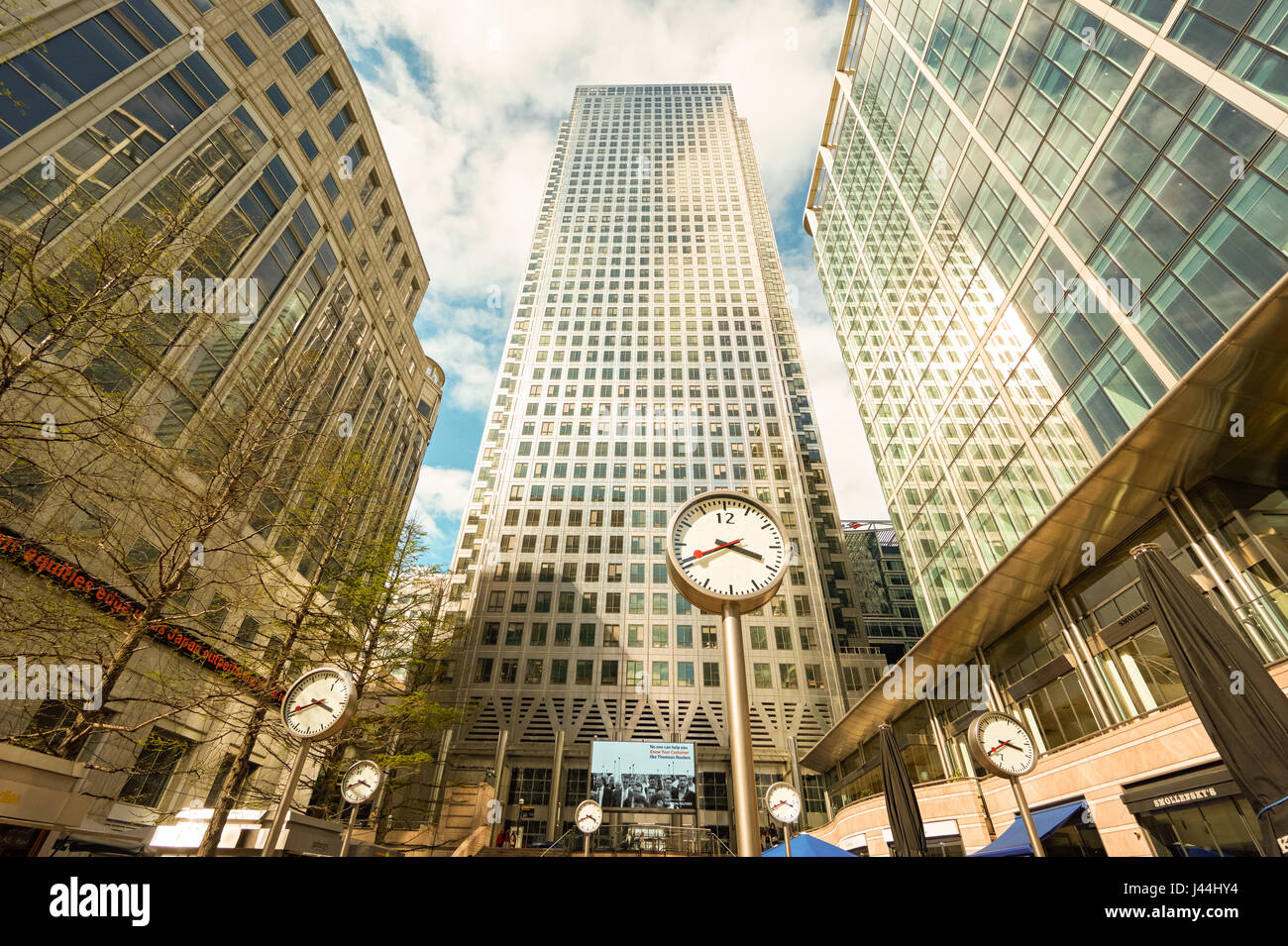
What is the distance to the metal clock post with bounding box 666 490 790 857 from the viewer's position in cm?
546

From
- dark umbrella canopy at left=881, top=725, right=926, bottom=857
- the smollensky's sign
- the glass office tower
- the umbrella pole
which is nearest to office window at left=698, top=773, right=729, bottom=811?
the glass office tower

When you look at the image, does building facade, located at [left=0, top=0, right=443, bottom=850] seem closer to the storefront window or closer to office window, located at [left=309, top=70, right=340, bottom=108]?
office window, located at [left=309, top=70, right=340, bottom=108]

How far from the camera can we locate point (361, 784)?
12297 mm

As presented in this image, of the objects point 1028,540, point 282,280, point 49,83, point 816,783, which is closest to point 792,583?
point 816,783

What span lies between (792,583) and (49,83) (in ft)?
158

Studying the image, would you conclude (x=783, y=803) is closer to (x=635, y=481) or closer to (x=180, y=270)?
(x=180, y=270)

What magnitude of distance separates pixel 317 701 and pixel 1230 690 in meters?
14.2

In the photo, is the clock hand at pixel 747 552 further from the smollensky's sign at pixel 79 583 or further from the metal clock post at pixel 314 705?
the smollensky's sign at pixel 79 583

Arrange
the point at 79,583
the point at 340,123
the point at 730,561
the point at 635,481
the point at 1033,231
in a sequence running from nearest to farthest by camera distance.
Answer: the point at 730,561
the point at 79,583
the point at 1033,231
the point at 340,123
the point at 635,481

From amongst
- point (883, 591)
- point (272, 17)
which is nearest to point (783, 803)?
point (272, 17)

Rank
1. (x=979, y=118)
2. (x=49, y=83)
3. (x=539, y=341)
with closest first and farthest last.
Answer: (x=49, y=83) < (x=979, y=118) < (x=539, y=341)

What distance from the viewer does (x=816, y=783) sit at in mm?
41156

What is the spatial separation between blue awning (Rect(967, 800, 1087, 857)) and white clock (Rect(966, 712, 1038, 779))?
5469 mm
